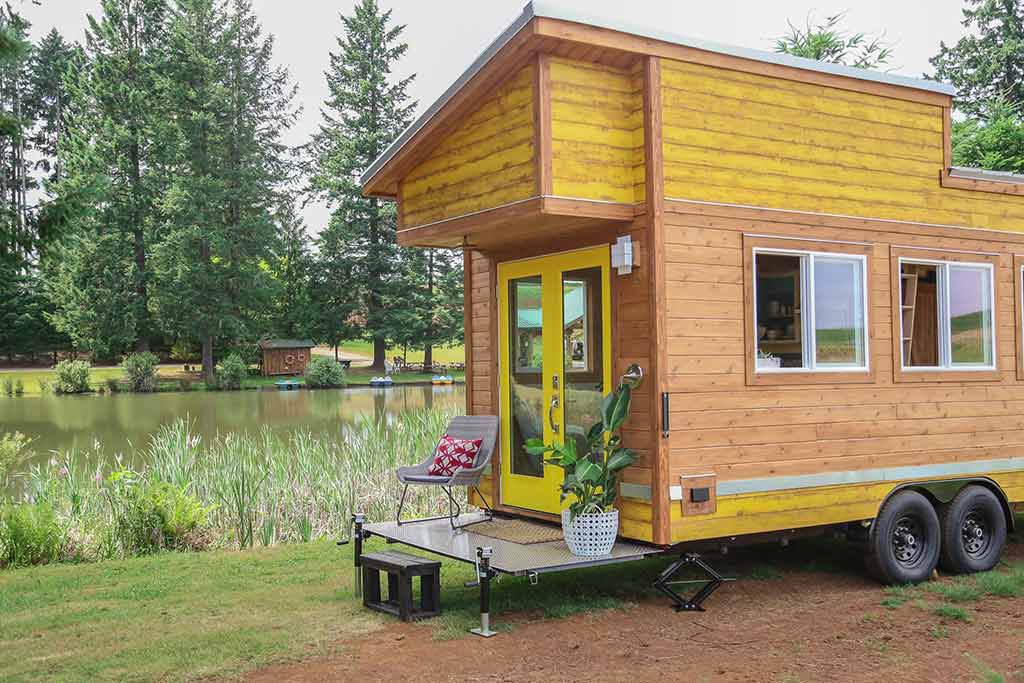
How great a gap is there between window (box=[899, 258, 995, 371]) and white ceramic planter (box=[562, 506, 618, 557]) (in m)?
2.71

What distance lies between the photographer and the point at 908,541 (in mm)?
7145

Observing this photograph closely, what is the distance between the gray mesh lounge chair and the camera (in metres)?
7.15

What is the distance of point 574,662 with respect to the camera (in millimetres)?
5250

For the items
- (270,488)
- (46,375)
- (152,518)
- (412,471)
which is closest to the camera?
(412,471)

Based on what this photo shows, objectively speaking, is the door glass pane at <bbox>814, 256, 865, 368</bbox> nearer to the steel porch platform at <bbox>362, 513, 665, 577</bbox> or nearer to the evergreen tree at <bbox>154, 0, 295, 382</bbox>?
the steel porch platform at <bbox>362, 513, 665, 577</bbox>

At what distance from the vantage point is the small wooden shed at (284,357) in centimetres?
4184

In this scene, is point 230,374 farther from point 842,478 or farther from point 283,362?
point 842,478

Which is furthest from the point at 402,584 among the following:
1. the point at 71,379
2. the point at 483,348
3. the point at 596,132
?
the point at 71,379

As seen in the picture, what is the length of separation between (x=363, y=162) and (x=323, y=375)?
10153 mm

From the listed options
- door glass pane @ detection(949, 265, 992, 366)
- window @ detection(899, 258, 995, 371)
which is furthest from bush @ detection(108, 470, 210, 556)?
door glass pane @ detection(949, 265, 992, 366)

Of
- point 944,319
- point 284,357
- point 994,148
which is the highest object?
point 994,148

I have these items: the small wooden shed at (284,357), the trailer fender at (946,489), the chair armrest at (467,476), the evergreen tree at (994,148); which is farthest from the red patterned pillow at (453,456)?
the small wooden shed at (284,357)

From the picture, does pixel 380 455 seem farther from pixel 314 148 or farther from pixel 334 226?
pixel 314 148

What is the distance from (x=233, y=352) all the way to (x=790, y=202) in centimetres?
3612
